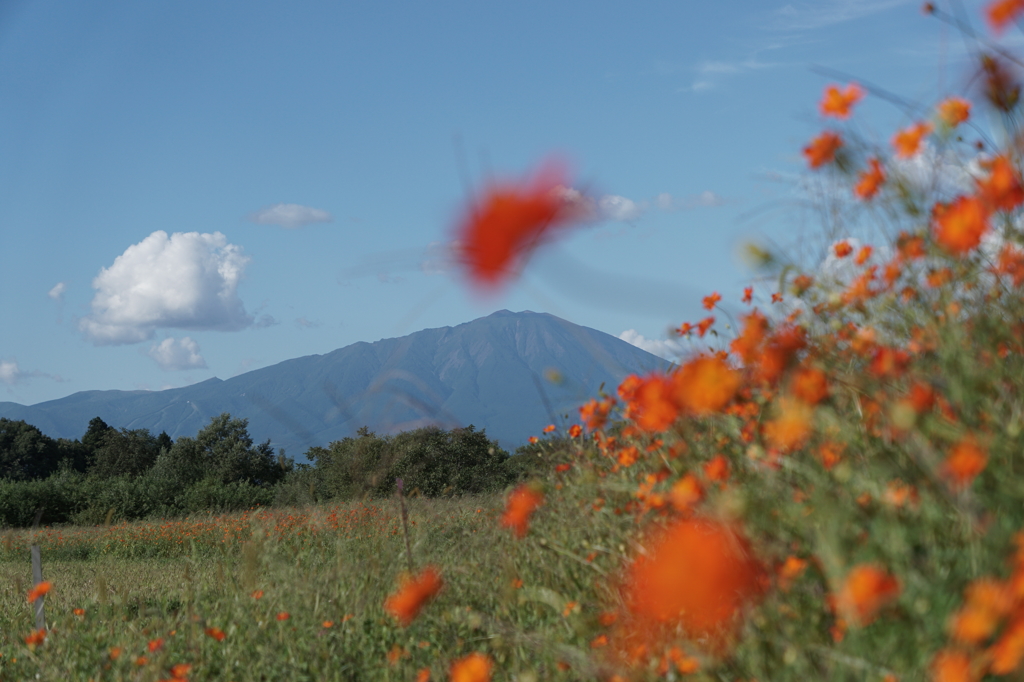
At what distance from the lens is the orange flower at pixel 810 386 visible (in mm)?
1365

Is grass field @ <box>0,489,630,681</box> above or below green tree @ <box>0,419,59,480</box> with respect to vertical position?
below

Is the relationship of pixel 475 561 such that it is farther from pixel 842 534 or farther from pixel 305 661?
pixel 842 534

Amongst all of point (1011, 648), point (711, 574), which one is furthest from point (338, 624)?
point (1011, 648)

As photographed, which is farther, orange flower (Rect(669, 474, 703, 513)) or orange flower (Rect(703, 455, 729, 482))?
orange flower (Rect(703, 455, 729, 482))

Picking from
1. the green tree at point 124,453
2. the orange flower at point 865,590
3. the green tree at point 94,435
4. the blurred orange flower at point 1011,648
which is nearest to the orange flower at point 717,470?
the orange flower at point 865,590

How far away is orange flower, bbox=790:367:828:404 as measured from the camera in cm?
137

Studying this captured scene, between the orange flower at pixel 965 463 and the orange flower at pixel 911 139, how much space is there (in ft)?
2.70

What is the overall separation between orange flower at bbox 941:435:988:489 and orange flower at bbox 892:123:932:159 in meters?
0.82

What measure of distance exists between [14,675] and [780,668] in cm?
359

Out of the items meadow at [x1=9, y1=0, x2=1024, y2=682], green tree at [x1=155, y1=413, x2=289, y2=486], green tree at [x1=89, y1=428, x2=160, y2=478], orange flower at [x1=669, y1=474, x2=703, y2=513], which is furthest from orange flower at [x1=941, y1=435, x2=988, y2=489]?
green tree at [x1=89, y1=428, x2=160, y2=478]

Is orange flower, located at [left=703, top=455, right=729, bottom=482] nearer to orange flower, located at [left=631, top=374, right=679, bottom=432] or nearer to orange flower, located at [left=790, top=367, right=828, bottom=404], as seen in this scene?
orange flower, located at [left=631, top=374, right=679, bottom=432]

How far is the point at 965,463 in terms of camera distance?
3.34 feet

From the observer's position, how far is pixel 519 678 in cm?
233

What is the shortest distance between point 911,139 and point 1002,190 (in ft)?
0.98
